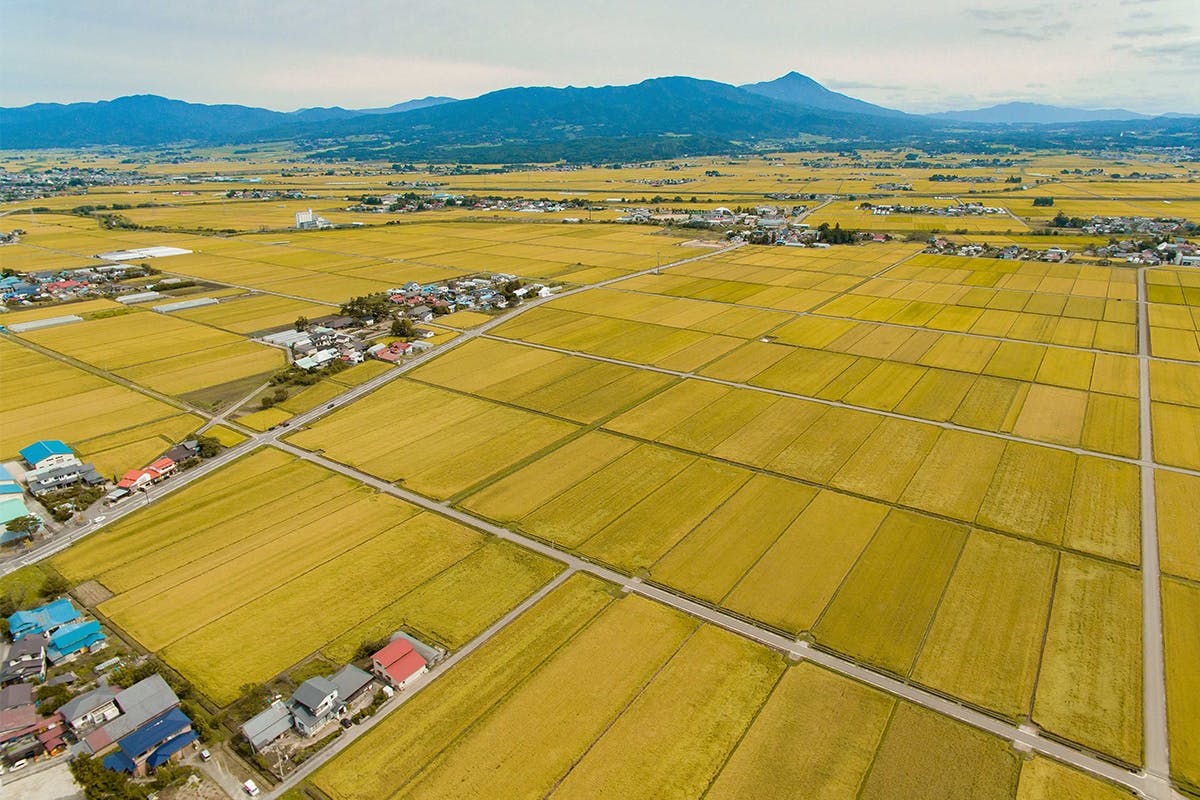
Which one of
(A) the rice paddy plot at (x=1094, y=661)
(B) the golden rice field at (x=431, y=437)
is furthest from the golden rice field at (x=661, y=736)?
(B) the golden rice field at (x=431, y=437)

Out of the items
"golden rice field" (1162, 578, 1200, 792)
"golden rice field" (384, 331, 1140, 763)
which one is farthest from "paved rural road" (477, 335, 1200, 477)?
"golden rice field" (1162, 578, 1200, 792)

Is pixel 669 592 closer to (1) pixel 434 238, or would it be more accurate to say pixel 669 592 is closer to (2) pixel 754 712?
(2) pixel 754 712

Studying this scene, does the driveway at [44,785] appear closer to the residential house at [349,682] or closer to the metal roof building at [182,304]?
the residential house at [349,682]

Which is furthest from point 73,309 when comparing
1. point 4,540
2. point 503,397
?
point 503,397

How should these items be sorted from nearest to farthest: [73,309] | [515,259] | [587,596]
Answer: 1. [587,596]
2. [73,309]
3. [515,259]

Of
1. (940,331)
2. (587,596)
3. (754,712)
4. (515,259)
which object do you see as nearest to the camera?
(754,712)

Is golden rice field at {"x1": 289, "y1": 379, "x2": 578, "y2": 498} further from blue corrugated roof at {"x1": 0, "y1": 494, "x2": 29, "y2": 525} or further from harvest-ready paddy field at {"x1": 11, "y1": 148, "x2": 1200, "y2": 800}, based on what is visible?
blue corrugated roof at {"x1": 0, "y1": 494, "x2": 29, "y2": 525}
